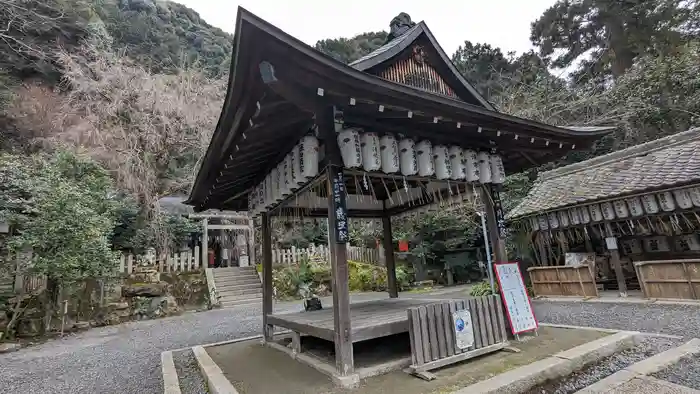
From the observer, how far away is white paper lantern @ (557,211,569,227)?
1013 cm

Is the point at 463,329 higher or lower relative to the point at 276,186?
lower

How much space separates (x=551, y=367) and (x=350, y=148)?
337 cm

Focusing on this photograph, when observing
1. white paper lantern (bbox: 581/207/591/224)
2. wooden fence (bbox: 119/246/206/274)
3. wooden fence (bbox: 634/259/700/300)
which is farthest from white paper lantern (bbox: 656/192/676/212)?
wooden fence (bbox: 119/246/206/274)

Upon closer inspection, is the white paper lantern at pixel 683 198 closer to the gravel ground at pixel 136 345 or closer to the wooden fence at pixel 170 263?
the gravel ground at pixel 136 345

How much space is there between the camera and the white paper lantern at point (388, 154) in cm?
431

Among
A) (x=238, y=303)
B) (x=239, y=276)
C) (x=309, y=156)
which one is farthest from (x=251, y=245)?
(x=309, y=156)

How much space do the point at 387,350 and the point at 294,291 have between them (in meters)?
11.4

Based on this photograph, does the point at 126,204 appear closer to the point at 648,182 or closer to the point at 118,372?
the point at 118,372

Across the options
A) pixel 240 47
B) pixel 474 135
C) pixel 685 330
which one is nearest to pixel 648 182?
pixel 685 330

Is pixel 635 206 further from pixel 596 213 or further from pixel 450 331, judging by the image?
pixel 450 331

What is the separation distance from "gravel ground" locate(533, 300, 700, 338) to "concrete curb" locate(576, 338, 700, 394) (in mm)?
1075

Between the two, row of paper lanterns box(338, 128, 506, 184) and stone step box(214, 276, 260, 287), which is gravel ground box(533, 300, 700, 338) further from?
stone step box(214, 276, 260, 287)

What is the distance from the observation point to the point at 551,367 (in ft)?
12.0

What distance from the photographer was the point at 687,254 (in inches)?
381
